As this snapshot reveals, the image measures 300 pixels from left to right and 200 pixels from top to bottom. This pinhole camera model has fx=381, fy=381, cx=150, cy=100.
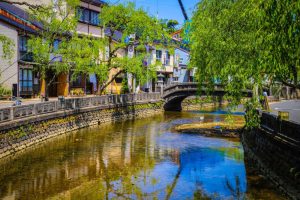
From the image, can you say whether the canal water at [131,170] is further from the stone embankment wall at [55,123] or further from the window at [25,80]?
the window at [25,80]

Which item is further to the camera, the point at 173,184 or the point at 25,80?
the point at 25,80

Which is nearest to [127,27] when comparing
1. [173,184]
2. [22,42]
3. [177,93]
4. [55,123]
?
[22,42]

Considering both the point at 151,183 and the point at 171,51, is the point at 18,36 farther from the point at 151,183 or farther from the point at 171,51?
the point at 151,183

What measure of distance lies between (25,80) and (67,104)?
440 inches

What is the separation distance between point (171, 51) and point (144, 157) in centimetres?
2157

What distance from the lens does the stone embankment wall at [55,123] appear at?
2261 cm

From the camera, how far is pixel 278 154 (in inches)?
730

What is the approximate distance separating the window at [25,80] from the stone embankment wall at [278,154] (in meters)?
26.4

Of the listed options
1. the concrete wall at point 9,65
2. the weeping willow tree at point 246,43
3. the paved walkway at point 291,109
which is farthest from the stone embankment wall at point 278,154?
the concrete wall at point 9,65

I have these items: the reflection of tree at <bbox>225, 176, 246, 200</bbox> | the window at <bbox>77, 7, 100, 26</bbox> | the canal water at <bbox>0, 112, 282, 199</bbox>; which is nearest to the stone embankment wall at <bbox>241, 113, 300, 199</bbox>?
the canal water at <bbox>0, 112, 282, 199</bbox>

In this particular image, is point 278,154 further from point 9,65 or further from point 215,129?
point 9,65

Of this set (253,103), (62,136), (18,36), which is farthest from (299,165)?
(18,36)

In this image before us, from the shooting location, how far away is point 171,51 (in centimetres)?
4344

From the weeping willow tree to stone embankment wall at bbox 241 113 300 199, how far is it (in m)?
1.71
